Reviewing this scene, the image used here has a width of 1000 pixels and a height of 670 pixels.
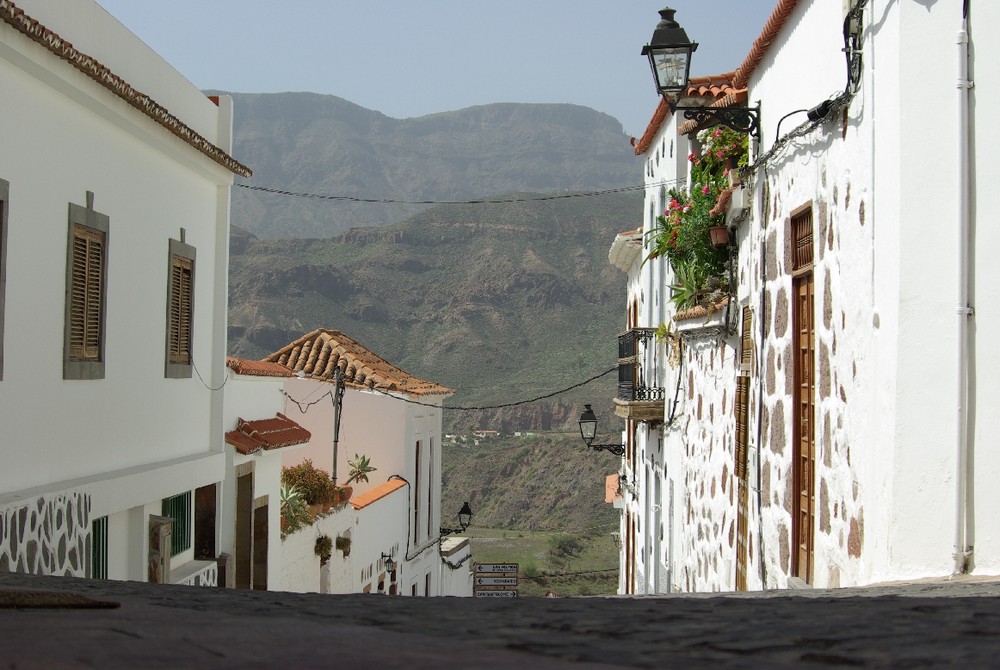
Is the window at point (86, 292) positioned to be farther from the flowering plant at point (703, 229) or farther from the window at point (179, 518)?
the flowering plant at point (703, 229)

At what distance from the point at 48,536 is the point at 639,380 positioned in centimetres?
1040

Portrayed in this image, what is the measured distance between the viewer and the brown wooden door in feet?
22.8

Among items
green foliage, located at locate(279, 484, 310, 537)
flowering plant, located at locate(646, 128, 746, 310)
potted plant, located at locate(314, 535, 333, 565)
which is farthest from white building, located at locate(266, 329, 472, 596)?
flowering plant, located at locate(646, 128, 746, 310)

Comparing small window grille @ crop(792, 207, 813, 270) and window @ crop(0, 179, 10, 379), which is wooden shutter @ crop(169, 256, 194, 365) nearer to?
window @ crop(0, 179, 10, 379)

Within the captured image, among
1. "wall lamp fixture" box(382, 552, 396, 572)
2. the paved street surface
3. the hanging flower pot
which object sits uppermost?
the hanging flower pot

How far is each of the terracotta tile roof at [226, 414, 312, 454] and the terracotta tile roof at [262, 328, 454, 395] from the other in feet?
20.7

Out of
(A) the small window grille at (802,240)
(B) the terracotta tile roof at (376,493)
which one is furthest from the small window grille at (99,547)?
(B) the terracotta tile roof at (376,493)

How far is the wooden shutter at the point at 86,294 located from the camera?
9914mm

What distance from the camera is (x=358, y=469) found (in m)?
22.9

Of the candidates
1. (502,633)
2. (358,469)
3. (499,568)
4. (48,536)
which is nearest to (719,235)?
(48,536)

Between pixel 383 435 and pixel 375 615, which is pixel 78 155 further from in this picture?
pixel 383 435

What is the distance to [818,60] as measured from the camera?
686 centimetres

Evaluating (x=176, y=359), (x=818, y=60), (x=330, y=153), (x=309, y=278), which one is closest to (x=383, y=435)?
(x=176, y=359)

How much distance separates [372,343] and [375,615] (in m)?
60.0
